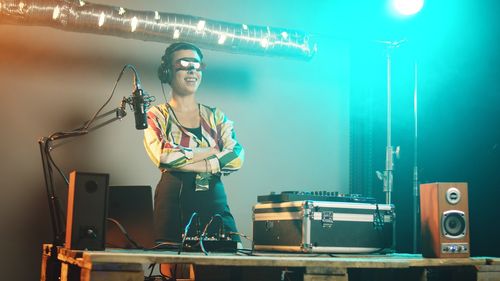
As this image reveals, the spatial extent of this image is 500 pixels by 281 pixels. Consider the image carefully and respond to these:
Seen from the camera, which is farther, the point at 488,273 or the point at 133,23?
the point at 133,23

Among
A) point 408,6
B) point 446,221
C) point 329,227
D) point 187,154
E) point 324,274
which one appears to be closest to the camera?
point 324,274

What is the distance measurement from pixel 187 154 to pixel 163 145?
0.57 ft

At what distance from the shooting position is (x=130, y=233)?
12.3 ft

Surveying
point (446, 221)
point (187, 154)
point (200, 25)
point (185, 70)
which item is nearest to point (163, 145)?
point (187, 154)

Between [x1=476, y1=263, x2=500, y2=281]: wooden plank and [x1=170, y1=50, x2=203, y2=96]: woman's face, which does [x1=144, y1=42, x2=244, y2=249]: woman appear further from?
[x1=476, y1=263, x2=500, y2=281]: wooden plank

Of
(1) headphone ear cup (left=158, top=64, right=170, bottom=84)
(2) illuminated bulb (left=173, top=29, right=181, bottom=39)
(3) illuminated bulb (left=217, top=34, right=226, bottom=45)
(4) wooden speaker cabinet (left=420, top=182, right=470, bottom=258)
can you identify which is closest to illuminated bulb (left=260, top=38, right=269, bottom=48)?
(3) illuminated bulb (left=217, top=34, right=226, bottom=45)

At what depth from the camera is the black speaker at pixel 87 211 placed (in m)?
3.17

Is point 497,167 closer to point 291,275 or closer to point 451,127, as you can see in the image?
point 451,127

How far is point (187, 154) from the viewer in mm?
4367

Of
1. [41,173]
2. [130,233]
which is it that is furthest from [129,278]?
[41,173]

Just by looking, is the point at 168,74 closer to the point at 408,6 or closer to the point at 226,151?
the point at 226,151

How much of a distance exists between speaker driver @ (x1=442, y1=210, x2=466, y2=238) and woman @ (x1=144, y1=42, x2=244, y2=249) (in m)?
1.43

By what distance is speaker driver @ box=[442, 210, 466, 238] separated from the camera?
138 inches

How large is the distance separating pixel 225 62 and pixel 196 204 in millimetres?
1746
